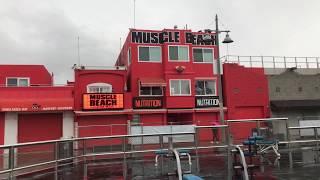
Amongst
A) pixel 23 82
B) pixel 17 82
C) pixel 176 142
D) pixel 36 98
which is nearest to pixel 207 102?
pixel 36 98

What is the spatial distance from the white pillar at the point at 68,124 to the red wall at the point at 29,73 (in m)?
6.05

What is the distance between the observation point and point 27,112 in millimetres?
35688

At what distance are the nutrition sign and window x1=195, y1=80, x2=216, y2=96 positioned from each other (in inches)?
314

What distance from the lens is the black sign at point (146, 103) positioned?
1495 inches

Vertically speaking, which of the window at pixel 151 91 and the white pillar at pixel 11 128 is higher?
the window at pixel 151 91

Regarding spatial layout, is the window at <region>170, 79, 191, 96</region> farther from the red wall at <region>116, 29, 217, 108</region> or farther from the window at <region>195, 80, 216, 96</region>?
the window at <region>195, 80, 216, 96</region>

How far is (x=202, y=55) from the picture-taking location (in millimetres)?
40875

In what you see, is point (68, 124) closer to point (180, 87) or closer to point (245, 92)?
point (180, 87)

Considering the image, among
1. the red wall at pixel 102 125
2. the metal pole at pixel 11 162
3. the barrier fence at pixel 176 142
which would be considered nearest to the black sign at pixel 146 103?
the red wall at pixel 102 125

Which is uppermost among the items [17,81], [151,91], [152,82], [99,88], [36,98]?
[17,81]

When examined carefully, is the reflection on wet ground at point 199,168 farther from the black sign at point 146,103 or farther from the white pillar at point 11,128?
the black sign at point 146,103

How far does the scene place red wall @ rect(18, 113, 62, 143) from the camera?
117ft

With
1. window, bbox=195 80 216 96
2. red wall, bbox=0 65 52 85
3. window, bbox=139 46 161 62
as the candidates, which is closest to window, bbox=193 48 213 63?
window, bbox=195 80 216 96

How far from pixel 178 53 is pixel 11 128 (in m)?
16.8
